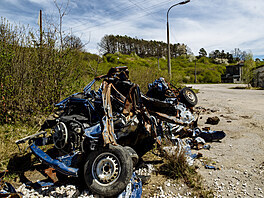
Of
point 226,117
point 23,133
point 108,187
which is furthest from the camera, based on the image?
point 226,117

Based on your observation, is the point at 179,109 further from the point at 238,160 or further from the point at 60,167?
the point at 60,167

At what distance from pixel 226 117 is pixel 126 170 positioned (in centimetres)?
619

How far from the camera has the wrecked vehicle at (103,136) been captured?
3006 mm

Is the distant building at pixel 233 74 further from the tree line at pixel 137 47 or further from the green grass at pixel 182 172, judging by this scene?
the green grass at pixel 182 172

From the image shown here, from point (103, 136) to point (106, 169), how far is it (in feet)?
1.78

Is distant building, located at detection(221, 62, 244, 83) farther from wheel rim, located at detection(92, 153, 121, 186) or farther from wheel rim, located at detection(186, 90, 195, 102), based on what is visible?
wheel rim, located at detection(92, 153, 121, 186)

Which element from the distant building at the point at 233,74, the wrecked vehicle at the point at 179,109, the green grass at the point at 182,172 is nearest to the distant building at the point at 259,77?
the wrecked vehicle at the point at 179,109

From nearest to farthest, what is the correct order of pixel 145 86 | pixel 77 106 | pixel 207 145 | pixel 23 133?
1. pixel 77 106
2. pixel 207 145
3. pixel 23 133
4. pixel 145 86

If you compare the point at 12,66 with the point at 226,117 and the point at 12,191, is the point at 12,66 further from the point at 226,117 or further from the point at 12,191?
the point at 226,117

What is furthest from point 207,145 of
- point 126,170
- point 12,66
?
point 12,66

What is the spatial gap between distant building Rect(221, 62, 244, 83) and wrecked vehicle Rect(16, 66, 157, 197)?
64034mm

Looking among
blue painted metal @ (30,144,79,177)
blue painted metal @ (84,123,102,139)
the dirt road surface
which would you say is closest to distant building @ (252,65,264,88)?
the dirt road surface

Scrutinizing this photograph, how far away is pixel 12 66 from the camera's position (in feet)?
19.7

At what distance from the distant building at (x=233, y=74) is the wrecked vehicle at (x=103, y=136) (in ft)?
210
